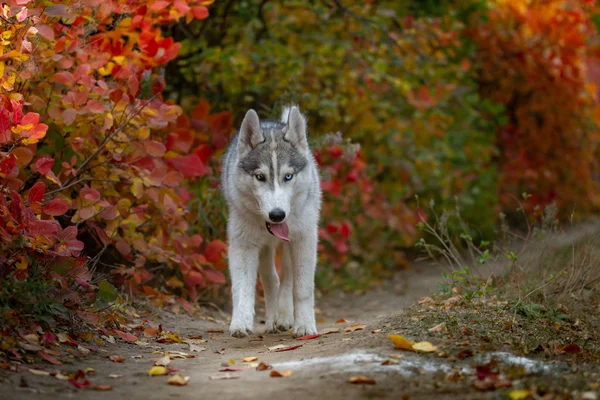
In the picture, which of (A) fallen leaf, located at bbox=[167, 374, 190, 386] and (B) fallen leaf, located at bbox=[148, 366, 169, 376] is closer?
(A) fallen leaf, located at bbox=[167, 374, 190, 386]

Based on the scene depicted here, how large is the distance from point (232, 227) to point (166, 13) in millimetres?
2011

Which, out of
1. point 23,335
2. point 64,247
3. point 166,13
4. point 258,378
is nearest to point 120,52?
point 166,13

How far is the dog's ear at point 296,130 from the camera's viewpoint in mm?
6348

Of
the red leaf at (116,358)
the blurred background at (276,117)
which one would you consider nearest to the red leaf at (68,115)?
the blurred background at (276,117)

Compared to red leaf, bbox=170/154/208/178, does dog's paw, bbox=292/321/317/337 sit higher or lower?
lower

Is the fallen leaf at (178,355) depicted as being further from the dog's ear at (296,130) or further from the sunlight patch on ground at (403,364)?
the dog's ear at (296,130)

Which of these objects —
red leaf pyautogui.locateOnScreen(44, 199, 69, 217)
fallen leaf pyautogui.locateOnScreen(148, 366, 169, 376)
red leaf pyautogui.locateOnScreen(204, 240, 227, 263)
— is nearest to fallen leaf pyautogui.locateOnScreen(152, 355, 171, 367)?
fallen leaf pyautogui.locateOnScreen(148, 366, 169, 376)

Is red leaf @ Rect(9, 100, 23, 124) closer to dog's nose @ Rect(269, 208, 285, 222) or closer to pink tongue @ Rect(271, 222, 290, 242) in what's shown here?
dog's nose @ Rect(269, 208, 285, 222)

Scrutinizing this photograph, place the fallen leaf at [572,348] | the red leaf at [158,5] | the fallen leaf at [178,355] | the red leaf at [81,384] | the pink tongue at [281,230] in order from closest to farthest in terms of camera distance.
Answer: the red leaf at [81,384] < the fallen leaf at [572,348] < the fallen leaf at [178,355] < the pink tongue at [281,230] < the red leaf at [158,5]

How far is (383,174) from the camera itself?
12141 millimetres

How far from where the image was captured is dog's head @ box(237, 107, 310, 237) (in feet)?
19.3

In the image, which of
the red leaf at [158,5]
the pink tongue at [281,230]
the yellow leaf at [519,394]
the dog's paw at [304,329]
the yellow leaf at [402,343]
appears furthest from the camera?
the red leaf at [158,5]

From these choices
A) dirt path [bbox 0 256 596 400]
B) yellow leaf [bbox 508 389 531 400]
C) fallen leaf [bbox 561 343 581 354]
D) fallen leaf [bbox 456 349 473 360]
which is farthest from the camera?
fallen leaf [bbox 561 343 581 354]

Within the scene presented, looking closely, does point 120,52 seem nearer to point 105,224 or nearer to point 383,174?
point 105,224
